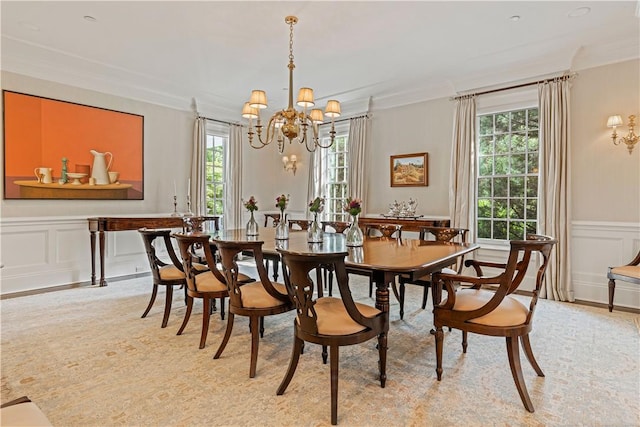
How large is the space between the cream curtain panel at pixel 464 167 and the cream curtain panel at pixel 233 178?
393cm

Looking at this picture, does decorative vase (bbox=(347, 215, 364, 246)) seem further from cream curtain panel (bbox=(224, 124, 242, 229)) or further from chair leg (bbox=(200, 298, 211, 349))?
cream curtain panel (bbox=(224, 124, 242, 229))

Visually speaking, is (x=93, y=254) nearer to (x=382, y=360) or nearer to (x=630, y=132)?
(x=382, y=360)

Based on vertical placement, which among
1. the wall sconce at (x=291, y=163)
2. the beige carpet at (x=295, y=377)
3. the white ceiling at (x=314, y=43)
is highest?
the white ceiling at (x=314, y=43)

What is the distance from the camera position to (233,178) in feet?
22.5

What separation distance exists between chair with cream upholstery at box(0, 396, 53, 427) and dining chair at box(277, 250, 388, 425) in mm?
1164

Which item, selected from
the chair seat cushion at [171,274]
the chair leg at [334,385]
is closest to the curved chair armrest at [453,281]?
the chair leg at [334,385]

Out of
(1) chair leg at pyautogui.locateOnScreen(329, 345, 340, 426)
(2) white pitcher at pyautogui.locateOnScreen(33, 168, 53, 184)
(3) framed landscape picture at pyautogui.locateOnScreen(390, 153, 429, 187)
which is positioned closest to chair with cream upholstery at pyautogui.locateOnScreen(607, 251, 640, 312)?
(3) framed landscape picture at pyautogui.locateOnScreen(390, 153, 429, 187)

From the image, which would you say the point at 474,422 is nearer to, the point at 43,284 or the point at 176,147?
the point at 43,284

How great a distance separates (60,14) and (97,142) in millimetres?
1975

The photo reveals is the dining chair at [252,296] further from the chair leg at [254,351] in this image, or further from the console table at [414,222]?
the console table at [414,222]

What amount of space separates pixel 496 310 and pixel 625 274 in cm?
230

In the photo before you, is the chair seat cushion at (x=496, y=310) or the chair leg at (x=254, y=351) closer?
the chair seat cushion at (x=496, y=310)

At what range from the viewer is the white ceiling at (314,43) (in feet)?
11.3

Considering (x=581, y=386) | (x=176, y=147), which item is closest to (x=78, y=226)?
(x=176, y=147)
